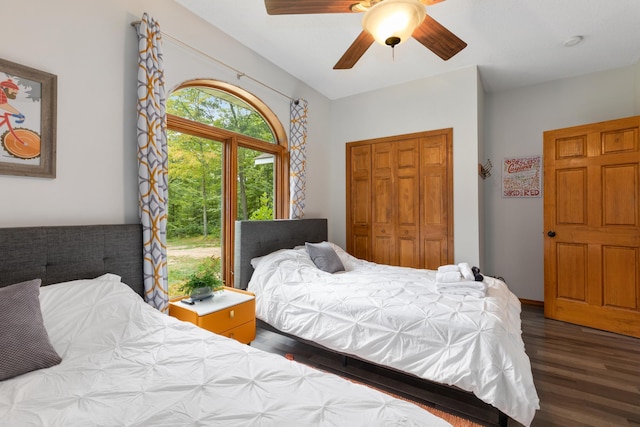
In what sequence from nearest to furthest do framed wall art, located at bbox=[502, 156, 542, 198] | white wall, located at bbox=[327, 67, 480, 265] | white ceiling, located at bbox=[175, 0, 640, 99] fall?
1. white ceiling, located at bbox=[175, 0, 640, 99]
2. white wall, located at bbox=[327, 67, 480, 265]
3. framed wall art, located at bbox=[502, 156, 542, 198]

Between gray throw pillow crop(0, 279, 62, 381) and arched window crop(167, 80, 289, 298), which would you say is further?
arched window crop(167, 80, 289, 298)

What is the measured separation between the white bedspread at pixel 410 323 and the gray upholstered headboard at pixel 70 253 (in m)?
1.05

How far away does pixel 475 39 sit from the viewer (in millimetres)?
2873

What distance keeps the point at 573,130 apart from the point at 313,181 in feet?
10.0

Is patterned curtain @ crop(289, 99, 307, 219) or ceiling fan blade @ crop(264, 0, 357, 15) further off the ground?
ceiling fan blade @ crop(264, 0, 357, 15)

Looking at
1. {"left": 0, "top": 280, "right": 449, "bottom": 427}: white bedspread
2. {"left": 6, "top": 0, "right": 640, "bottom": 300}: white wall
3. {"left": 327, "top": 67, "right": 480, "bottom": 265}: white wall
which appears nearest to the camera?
{"left": 0, "top": 280, "right": 449, "bottom": 427}: white bedspread

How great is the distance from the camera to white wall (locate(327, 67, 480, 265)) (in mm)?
3398

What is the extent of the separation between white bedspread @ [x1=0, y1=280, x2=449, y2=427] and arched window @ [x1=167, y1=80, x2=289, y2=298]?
1116mm

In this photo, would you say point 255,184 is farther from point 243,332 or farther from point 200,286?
point 243,332

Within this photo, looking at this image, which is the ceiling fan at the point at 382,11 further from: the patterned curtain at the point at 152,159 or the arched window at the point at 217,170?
the arched window at the point at 217,170

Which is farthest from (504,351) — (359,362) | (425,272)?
(425,272)

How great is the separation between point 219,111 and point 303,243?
1.72 m

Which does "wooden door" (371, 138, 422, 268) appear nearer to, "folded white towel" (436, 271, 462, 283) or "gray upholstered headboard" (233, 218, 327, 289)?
"gray upholstered headboard" (233, 218, 327, 289)

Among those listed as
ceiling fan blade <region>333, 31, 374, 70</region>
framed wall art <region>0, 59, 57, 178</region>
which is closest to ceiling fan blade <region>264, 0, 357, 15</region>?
ceiling fan blade <region>333, 31, 374, 70</region>
